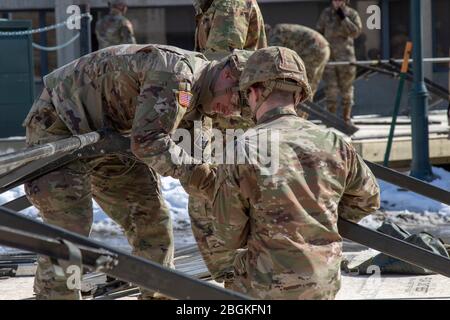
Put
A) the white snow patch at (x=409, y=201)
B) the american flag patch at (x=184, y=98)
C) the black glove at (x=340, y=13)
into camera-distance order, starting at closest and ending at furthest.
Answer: the american flag patch at (x=184, y=98) → the white snow patch at (x=409, y=201) → the black glove at (x=340, y=13)

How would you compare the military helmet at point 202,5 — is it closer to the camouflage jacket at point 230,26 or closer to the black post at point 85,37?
the camouflage jacket at point 230,26

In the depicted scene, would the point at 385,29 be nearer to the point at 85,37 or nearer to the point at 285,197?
the point at 85,37

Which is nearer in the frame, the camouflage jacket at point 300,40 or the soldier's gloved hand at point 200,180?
the soldier's gloved hand at point 200,180

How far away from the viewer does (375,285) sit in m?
6.61

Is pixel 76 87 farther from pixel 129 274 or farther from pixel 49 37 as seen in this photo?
pixel 49 37

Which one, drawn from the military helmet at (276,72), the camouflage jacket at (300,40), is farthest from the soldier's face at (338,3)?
the military helmet at (276,72)

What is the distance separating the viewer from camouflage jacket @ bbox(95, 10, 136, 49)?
1531 centimetres

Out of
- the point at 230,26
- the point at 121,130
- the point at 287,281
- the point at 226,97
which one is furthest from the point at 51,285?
the point at 230,26

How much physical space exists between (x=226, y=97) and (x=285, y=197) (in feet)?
3.26

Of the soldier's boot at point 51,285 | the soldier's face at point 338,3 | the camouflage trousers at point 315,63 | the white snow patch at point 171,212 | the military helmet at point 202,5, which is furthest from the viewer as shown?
the soldier's face at point 338,3

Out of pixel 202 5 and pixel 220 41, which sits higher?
pixel 202 5

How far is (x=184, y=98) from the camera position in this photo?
488 centimetres

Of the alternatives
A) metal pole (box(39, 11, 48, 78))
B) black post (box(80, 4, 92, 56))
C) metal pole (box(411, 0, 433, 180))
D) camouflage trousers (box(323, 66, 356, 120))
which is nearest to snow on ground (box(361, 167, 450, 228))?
metal pole (box(411, 0, 433, 180))

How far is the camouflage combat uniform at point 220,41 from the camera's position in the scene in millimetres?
6020
